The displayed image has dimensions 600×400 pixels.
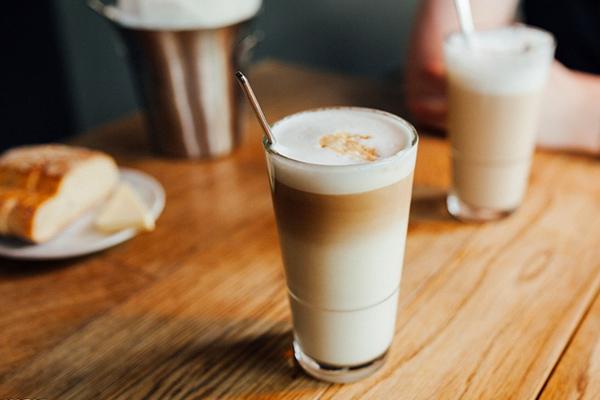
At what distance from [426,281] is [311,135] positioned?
33 centimetres

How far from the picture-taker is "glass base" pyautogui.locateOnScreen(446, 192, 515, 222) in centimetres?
101

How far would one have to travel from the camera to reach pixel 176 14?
1.17 meters

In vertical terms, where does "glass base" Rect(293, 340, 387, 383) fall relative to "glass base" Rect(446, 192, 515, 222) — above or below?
above

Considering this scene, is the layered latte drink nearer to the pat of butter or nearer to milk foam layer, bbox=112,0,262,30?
the pat of butter

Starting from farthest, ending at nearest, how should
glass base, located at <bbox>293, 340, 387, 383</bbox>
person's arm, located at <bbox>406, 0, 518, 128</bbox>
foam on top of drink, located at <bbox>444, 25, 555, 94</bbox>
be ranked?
1. person's arm, located at <bbox>406, 0, 518, 128</bbox>
2. foam on top of drink, located at <bbox>444, 25, 555, 94</bbox>
3. glass base, located at <bbox>293, 340, 387, 383</bbox>

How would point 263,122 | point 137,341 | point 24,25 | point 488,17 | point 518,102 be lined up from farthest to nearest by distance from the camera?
point 24,25
point 488,17
point 518,102
point 137,341
point 263,122

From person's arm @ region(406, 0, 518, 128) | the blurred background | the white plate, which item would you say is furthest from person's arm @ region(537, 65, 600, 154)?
the blurred background

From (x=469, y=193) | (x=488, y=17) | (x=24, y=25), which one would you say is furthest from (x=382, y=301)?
(x=24, y=25)

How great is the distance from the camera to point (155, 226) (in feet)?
3.35

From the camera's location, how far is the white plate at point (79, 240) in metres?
0.90

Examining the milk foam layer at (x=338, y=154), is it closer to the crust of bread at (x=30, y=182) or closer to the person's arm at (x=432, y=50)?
the crust of bread at (x=30, y=182)

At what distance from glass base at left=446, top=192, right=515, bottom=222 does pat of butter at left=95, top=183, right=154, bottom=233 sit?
503 millimetres

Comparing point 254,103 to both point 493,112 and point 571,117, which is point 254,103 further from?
point 571,117

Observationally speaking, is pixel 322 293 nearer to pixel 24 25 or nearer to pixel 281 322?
pixel 281 322
